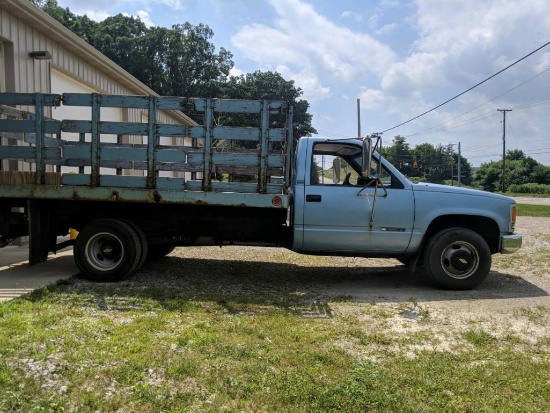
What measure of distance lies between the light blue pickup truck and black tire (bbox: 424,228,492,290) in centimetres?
1

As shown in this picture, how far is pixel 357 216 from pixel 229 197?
66.2 inches

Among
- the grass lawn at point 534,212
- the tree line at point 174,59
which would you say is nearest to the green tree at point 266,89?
the tree line at point 174,59

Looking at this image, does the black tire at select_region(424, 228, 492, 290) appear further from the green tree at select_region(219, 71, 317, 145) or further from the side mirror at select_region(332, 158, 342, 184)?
the green tree at select_region(219, 71, 317, 145)

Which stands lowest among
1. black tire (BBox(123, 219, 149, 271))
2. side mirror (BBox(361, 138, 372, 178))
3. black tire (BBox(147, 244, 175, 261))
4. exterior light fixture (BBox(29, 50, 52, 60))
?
black tire (BBox(147, 244, 175, 261))

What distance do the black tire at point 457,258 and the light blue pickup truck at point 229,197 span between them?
1cm

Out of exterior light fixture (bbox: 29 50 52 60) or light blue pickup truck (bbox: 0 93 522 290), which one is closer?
light blue pickup truck (bbox: 0 93 522 290)

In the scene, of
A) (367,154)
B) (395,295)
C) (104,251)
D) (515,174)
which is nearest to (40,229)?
(104,251)

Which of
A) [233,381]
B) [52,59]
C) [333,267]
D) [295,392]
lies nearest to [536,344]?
[295,392]

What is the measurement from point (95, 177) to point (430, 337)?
14.4 feet

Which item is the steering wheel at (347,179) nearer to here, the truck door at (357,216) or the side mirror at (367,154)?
the truck door at (357,216)

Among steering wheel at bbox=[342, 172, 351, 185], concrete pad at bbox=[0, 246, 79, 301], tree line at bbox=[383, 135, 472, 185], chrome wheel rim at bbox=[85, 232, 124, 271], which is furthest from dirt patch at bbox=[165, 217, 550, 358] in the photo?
tree line at bbox=[383, 135, 472, 185]

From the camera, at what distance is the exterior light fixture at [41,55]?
8438 mm

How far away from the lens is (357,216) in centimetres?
576

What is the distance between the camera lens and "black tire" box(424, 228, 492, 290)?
19.2 ft
